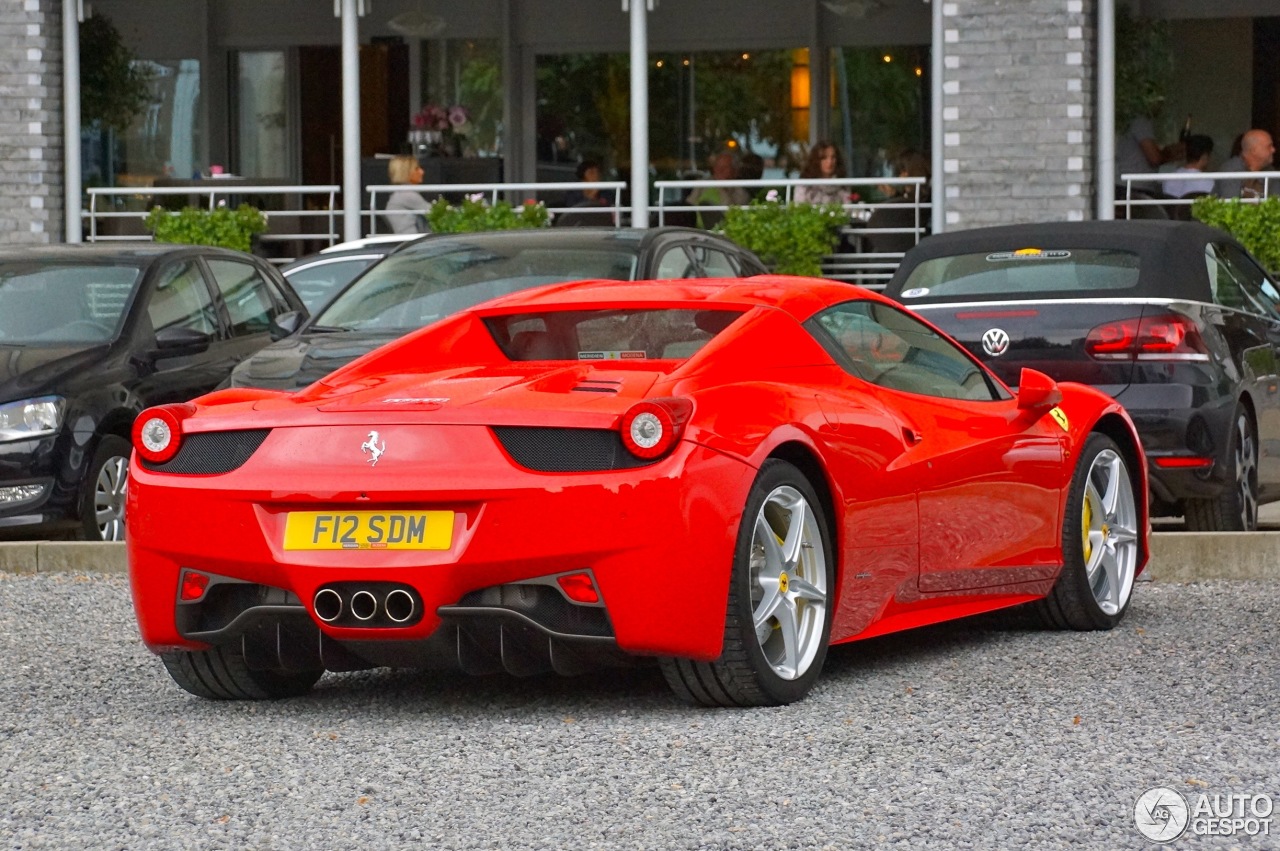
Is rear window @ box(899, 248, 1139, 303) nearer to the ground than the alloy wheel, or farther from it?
farther from it

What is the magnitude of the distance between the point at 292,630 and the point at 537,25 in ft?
62.7

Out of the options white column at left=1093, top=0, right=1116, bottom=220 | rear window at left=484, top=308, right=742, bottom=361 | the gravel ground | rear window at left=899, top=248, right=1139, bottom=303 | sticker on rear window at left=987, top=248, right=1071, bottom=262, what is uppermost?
white column at left=1093, top=0, right=1116, bottom=220

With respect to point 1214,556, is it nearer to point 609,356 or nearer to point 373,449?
point 609,356

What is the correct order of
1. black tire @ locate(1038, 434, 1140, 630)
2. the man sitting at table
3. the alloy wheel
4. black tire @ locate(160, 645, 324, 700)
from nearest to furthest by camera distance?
black tire @ locate(160, 645, 324, 700)
black tire @ locate(1038, 434, 1140, 630)
the alloy wheel
the man sitting at table

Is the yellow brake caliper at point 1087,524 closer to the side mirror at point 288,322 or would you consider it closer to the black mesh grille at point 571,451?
the black mesh grille at point 571,451

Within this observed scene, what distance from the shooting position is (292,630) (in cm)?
602

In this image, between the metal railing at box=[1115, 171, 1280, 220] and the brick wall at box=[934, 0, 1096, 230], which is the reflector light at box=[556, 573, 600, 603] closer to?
the brick wall at box=[934, 0, 1096, 230]

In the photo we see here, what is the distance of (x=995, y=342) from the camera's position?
9.80 metres

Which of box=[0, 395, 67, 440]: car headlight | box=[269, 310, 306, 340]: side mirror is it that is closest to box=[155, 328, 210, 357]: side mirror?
box=[269, 310, 306, 340]: side mirror

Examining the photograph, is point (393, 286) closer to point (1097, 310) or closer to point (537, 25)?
point (1097, 310)

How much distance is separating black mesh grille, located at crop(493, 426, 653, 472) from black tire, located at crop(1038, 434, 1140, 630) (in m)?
2.38

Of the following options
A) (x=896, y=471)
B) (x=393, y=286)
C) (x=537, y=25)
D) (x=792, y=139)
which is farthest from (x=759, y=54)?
(x=896, y=471)

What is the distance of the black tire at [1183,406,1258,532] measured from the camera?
32.1 ft

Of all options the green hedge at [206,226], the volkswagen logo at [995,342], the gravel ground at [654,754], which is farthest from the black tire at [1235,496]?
the green hedge at [206,226]
